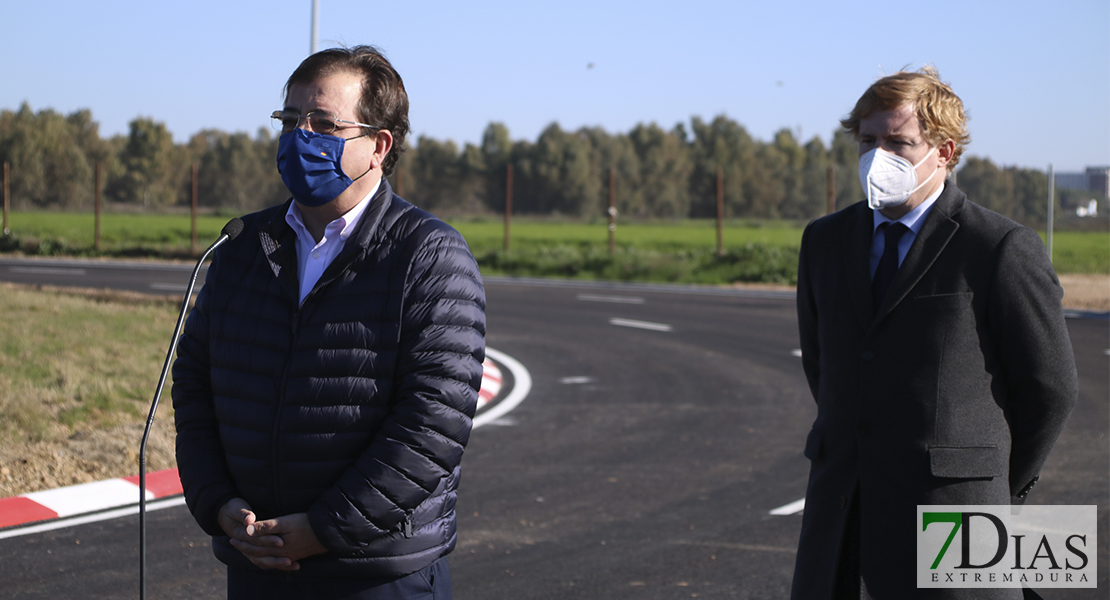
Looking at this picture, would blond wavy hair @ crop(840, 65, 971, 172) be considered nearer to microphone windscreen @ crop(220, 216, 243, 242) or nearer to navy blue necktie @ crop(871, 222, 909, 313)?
navy blue necktie @ crop(871, 222, 909, 313)

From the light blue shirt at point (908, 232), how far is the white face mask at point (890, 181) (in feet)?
0.17

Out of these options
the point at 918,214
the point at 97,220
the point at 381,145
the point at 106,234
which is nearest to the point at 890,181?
the point at 918,214

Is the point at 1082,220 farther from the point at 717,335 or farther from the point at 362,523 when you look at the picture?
the point at 362,523

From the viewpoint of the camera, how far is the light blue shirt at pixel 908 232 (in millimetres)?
2953

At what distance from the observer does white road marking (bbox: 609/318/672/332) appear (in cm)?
1691

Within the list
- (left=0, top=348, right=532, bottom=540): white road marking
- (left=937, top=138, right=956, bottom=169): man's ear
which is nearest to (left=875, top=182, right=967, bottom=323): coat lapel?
(left=937, top=138, right=956, bottom=169): man's ear

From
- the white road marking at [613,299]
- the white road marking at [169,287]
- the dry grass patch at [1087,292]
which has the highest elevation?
the dry grass patch at [1087,292]

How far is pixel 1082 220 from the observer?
2983 centimetres

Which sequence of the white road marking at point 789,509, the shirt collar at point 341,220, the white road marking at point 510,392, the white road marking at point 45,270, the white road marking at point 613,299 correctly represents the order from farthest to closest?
1. the white road marking at point 45,270
2. the white road marking at point 613,299
3. the white road marking at point 510,392
4. the white road marking at point 789,509
5. the shirt collar at point 341,220

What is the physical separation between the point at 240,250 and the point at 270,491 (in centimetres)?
69

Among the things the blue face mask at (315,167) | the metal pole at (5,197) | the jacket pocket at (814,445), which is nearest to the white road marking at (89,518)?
the blue face mask at (315,167)

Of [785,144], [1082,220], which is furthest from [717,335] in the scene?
[785,144]

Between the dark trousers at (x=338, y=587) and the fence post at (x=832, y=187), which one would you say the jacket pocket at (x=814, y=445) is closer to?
the dark trousers at (x=338, y=587)

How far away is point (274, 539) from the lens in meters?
2.61
